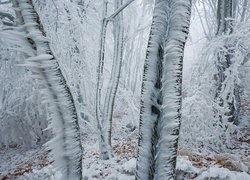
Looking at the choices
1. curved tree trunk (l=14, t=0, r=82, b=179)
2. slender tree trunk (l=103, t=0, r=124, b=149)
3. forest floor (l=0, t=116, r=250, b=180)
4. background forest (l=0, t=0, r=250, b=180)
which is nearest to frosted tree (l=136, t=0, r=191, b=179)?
background forest (l=0, t=0, r=250, b=180)

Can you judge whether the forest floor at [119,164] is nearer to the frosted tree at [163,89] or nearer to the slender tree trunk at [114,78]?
the slender tree trunk at [114,78]

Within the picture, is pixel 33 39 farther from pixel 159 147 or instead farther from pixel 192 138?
pixel 192 138

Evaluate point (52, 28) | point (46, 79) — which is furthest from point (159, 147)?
point (52, 28)

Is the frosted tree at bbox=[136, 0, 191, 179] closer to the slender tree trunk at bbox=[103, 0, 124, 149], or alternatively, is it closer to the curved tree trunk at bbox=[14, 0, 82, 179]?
the curved tree trunk at bbox=[14, 0, 82, 179]

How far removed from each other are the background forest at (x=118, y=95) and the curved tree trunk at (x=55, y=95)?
0.01m

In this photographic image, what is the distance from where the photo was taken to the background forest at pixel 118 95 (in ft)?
9.46

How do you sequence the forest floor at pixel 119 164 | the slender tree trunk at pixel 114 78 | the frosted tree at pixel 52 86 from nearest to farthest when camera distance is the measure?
the frosted tree at pixel 52 86, the forest floor at pixel 119 164, the slender tree trunk at pixel 114 78

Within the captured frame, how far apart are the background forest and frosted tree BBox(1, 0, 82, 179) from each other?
1 cm

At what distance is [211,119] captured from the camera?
23.1 feet

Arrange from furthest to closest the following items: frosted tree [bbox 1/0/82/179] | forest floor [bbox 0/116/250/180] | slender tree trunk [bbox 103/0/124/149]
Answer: slender tree trunk [bbox 103/0/124/149] < forest floor [bbox 0/116/250/180] < frosted tree [bbox 1/0/82/179]

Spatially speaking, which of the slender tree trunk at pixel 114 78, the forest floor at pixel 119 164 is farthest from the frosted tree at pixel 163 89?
the slender tree trunk at pixel 114 78

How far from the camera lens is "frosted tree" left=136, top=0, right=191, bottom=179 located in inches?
112

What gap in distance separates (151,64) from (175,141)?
89 cm

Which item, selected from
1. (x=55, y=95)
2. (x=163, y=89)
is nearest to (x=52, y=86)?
(x=55, y=95)
